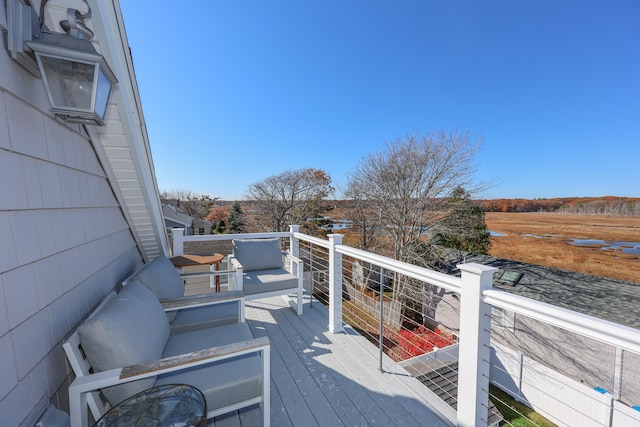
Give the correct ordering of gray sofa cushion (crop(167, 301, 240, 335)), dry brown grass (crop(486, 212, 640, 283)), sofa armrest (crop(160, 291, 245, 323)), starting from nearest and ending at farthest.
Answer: sofa armrest (crop(160, 291, 245, 323))
gray sofa cushion (crop(167, 301, 240, 335))
dry brown grass (crop(486, 212, 640, 283))

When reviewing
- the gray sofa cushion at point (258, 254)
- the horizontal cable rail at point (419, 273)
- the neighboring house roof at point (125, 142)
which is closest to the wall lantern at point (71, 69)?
the neighboring house roof at point (125, 142)

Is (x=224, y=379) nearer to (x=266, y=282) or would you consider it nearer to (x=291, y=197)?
(x=266, y=282)

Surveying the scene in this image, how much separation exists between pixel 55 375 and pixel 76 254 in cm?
65

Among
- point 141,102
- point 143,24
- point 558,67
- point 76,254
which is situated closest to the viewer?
point 76,254

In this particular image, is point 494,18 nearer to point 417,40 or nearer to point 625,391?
point 417,40

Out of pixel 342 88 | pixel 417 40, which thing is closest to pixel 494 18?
pixel 417 40

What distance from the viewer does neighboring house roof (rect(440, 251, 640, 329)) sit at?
6758 millimetres

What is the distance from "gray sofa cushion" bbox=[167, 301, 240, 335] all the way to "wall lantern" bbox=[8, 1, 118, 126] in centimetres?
174

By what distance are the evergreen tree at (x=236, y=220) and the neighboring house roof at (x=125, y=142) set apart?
16.3 metres

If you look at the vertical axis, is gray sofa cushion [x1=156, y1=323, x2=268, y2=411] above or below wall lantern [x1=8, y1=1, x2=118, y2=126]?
below

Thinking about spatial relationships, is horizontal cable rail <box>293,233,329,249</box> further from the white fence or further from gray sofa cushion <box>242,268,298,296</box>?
the white fence

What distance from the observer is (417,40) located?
827 centimetres

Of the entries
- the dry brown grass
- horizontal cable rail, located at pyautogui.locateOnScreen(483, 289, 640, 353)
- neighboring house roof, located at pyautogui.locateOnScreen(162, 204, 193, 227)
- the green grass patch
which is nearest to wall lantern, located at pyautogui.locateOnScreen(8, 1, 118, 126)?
horizontal cable rail, located at pyautogui.locateOnScreen(483, 289, 640, 353)

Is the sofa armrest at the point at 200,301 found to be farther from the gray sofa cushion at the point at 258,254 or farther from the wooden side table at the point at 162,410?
the gray sofa cushion at the point at 258,254
